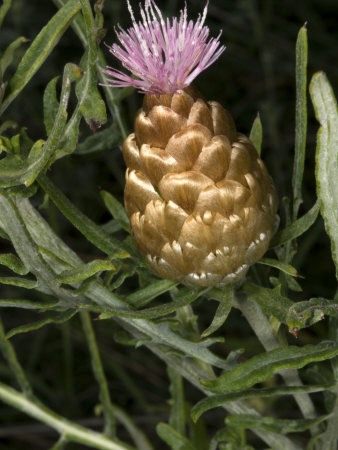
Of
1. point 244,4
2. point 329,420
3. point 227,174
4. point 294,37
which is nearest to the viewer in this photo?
point 227,174

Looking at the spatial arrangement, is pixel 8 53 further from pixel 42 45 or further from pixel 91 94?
pixel 91 94

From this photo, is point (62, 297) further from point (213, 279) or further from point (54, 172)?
point (54, 172)

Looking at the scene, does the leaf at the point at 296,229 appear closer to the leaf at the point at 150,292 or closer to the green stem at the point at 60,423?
the leaf at the point at 150,292

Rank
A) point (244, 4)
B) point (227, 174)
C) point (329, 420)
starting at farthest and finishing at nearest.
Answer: point (244, 4)
point (329, 420)
point (227, 174)

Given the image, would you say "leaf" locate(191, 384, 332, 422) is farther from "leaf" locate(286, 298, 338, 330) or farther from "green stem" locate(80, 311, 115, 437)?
"green stem" locate(80, 311, 115, 437)

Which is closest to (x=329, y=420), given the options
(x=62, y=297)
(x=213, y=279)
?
(x=213, y=279)

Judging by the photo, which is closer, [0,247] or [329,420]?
[329,420]

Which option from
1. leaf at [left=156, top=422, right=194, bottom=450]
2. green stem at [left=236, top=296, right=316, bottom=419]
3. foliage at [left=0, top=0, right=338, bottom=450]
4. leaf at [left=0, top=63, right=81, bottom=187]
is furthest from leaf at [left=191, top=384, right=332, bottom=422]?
leaf at [left=0, top=63, right=81, bottom=187]

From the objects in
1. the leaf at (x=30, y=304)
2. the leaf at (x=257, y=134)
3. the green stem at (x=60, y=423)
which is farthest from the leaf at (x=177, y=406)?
the leaf at (x=257, y=134)
